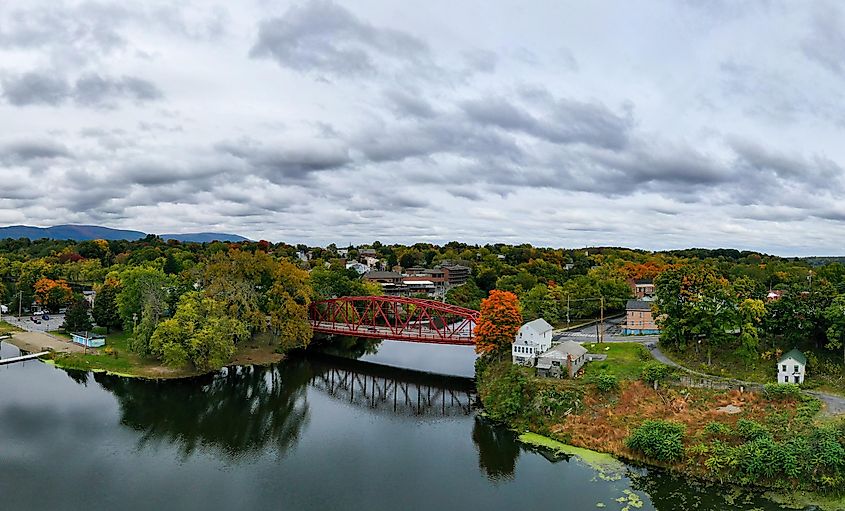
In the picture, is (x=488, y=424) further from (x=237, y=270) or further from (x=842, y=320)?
(x=237, y=270)

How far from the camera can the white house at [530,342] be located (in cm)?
3812

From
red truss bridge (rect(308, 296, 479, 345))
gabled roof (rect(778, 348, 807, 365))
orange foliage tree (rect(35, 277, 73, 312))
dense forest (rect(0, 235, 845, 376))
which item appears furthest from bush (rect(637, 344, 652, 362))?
orange foliage tree (rect(35, 277, 73, 312))

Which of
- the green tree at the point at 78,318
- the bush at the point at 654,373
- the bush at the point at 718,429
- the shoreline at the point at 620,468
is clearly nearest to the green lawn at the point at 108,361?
the green tree at the point at 78,318

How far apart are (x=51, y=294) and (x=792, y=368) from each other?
74.1 m

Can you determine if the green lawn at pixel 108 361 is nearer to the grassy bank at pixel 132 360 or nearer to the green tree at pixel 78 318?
the grassy bank at pixel 132 360

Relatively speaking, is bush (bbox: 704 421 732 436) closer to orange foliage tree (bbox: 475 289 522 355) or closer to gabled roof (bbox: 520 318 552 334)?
gabled roof (bbox: 520 318 552 334)

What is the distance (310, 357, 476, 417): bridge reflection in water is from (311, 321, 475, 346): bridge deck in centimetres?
271

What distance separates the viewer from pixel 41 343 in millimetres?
51781

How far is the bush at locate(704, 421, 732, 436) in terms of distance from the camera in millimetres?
26766

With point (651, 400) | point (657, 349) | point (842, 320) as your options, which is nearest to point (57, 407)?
point (651, 400)

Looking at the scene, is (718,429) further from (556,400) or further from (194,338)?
(194,338)

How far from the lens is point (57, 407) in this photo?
35906 mm

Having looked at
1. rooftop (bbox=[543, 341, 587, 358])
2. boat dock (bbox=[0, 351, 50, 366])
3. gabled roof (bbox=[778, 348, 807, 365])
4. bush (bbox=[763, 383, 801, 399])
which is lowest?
boat dock (bbox=[0, 351, 50, 366])

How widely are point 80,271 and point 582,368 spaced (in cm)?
8504
